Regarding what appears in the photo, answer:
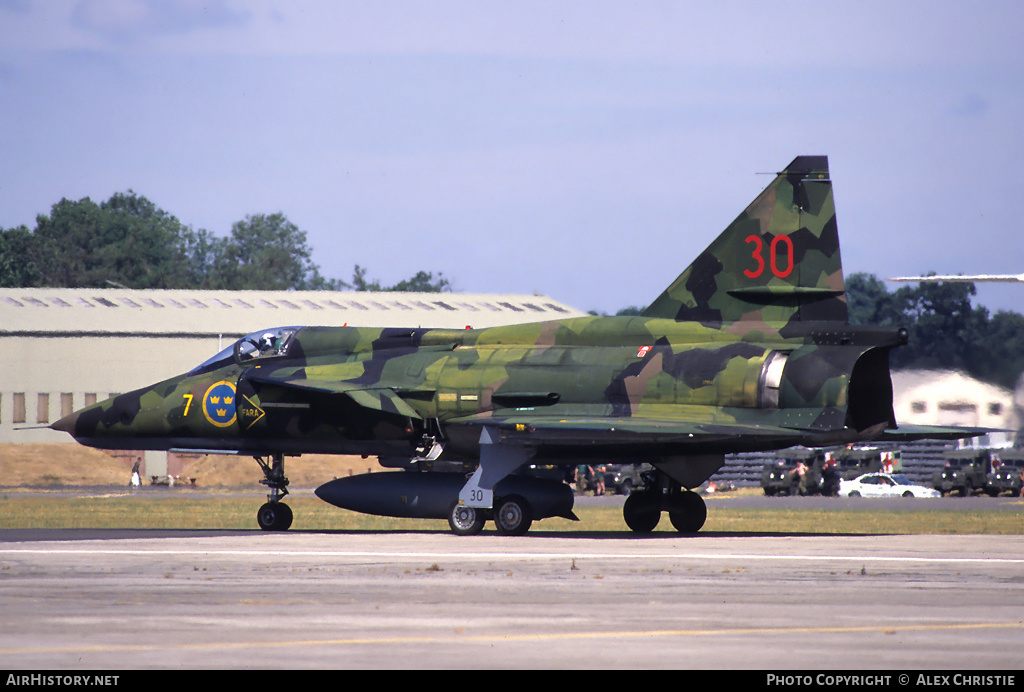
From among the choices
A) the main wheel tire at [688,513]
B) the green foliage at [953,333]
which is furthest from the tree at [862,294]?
the main wheel tire at [688,513]

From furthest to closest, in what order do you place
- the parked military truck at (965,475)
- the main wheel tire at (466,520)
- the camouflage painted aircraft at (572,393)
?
the parked military truck at (965,475), the main wheel tire at (466,520), the camouflage painted aircraft at (572,393)

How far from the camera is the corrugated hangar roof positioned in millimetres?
70938

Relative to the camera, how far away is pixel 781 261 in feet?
77.9

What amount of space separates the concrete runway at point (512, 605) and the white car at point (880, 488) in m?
33.8

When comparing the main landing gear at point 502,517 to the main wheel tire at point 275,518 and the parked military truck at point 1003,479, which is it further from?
the parked military truck at point 1003,479

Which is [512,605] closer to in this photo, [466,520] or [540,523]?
[466,520]

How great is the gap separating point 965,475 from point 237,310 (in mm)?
39831

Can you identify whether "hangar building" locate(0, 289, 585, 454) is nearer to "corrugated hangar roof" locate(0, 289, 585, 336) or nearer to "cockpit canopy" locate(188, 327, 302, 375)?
"corrugated hangar roof" locate(0, 289, 585, 336)

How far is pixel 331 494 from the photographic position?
25.0 m

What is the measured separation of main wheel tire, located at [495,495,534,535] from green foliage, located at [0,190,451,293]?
9021 centimetres

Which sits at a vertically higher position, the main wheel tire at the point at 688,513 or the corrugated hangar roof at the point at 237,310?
the corrugated hangar roof at the point at 237,310

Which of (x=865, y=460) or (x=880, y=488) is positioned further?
(x=865, y=460)

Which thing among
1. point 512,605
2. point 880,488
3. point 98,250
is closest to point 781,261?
point 512,605

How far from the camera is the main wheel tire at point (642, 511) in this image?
82.8ft
